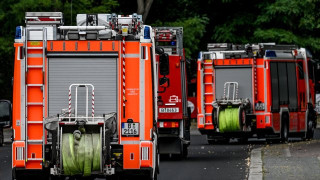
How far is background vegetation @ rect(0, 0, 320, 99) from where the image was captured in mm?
47469

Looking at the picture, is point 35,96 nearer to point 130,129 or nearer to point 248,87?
point 130,129

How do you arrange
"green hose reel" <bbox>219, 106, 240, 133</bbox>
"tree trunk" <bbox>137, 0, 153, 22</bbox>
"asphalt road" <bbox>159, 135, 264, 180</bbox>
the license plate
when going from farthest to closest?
"tree trunk" <bbox>137, 0, 153, 22</bbox> < "green hose reel" <bbox>219, 106, 240, 133</bbox> < "asphalt road" <bbox>159, 135, 264, 180</bbox> < the license plate

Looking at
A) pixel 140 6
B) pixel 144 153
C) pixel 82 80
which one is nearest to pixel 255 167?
pixel 144 153

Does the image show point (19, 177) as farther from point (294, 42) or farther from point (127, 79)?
point (294, 42)

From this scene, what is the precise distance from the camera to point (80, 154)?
15633 millimetres

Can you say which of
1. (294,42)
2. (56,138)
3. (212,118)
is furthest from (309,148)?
(294,42)

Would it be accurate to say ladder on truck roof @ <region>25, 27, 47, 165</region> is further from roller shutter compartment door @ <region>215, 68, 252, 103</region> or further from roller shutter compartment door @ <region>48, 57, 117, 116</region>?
roller shutter compartment door @ <region>215, 68, 252, 103</region>

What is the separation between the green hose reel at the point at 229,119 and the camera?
31109 mm

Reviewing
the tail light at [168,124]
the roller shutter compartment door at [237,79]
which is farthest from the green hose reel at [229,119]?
the tail light at [168,124]

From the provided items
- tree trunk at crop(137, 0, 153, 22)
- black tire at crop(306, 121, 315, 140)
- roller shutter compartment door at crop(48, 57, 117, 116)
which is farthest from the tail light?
tree trunk at crop(137, 0, 153, 22)

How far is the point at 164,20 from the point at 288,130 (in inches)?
757

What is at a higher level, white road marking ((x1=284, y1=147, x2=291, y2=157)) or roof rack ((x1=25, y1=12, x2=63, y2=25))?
roof rack ((x1=25, y1=12, x2=63, y2=25))

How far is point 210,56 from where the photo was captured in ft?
108

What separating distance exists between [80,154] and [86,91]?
1.24 metres
